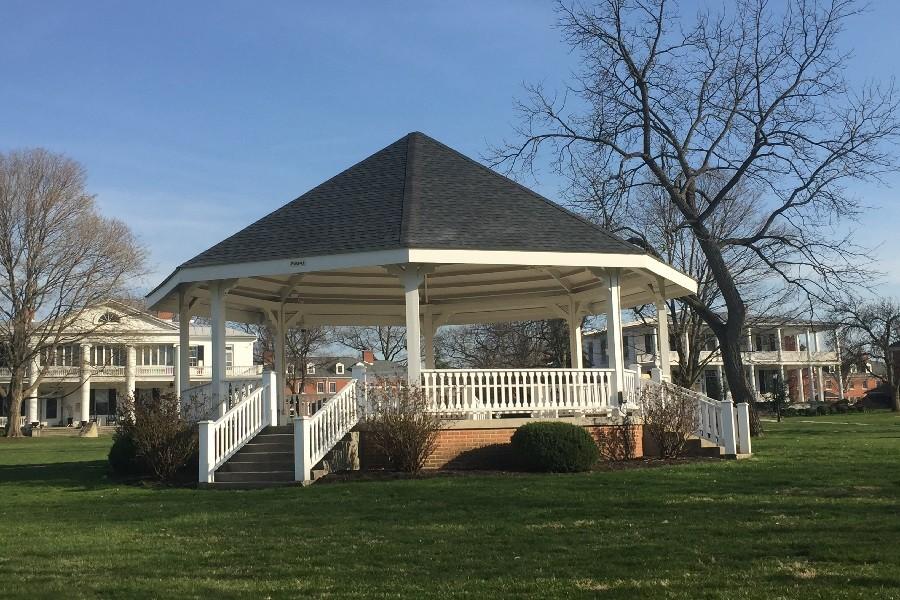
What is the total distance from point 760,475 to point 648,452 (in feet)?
10.8

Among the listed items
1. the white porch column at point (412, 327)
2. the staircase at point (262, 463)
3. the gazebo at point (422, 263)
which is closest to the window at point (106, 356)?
the gazebo at point (422, 263)

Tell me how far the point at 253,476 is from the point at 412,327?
3.68 meters

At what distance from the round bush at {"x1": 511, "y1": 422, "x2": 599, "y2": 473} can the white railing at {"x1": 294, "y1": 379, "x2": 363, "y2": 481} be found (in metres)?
3.07

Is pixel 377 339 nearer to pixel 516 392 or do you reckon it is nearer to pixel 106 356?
pixel 106 356

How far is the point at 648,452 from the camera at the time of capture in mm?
16812

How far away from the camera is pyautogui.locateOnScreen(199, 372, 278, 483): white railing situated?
14.8 m

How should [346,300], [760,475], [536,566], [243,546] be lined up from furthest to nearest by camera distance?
1. [346,300]
2. [760,475]
3. [243,546]
4. [536,566]

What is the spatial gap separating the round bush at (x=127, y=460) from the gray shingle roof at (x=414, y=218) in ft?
12.0

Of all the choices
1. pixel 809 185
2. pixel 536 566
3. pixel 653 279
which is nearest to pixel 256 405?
pixel 653 279

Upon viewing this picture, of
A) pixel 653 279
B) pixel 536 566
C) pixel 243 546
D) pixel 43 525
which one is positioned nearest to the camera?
pixel 536 566

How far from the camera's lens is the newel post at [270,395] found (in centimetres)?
1688

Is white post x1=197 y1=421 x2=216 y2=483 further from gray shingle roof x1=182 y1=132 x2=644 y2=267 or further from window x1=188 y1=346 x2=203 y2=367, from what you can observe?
window x1=188 y1=346 x2=203 y2=367

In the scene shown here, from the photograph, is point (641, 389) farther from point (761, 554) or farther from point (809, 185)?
point (809, 185)

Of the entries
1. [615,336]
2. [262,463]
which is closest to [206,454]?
[262,463]
